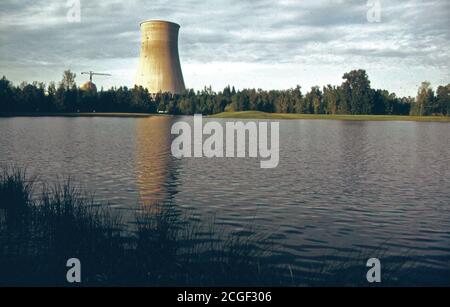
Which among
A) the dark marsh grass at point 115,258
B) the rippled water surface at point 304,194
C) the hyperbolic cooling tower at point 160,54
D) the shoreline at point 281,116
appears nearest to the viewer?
the dark marsh grass at point 115,258

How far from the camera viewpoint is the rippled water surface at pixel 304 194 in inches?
429

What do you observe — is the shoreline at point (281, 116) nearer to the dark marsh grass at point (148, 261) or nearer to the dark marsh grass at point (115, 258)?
the dark marsh grass at point (115, 258)

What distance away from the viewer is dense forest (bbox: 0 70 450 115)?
10531 centimetres

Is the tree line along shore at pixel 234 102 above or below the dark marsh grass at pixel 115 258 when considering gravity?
above

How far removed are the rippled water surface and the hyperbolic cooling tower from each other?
4142cm

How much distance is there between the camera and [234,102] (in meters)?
137

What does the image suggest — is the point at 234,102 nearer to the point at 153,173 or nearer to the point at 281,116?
the point at 281,116

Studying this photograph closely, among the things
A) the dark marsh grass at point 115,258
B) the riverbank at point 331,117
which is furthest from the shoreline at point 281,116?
the dark marsh grass at point 115,258

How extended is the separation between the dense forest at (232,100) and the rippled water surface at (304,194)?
3084 inches

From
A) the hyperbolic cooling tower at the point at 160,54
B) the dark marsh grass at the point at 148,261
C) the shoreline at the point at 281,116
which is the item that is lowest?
the dark marsh grass at the point at 148,261

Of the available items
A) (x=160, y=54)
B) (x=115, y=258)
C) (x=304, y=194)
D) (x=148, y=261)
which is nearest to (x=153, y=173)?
(x=304, y=194)

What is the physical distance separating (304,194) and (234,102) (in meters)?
120

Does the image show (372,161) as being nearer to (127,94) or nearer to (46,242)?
(46,242)
